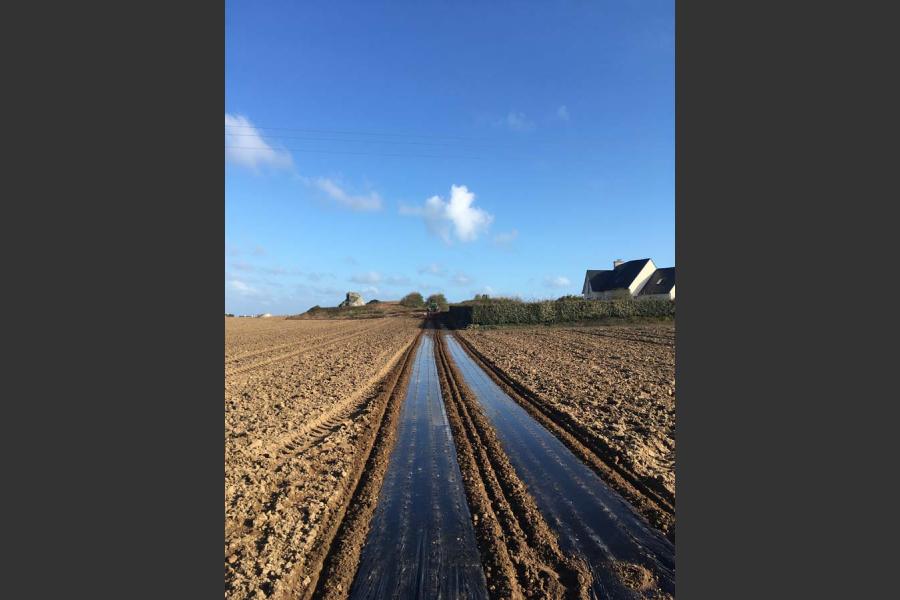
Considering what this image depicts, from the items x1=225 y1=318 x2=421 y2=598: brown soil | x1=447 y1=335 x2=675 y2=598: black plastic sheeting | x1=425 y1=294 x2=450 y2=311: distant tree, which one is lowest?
x1=447 y1=335 x2=675 y2=598: black plastic sheeting

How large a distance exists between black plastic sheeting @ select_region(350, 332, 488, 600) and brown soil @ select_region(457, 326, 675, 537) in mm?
1819

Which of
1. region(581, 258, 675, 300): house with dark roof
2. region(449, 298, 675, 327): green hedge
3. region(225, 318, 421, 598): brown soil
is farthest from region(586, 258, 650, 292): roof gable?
region(225, 318, 421, 598): brown soil

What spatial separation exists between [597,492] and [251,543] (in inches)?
134

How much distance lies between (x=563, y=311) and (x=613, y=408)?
87.2 ft

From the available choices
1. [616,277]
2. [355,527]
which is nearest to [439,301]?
[616,277]

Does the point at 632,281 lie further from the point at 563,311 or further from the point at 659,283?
the point at 563,311

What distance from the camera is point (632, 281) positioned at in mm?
41750

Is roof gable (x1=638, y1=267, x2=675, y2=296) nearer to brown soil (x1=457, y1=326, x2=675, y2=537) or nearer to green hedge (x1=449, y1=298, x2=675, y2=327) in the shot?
green hedge (x1=449, y1=298, x2=675, y2=327)

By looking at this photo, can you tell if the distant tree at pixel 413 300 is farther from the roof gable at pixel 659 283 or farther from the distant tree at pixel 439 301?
the roof gable at pixel 659 283

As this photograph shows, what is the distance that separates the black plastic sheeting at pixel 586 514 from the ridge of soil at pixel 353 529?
1679mm

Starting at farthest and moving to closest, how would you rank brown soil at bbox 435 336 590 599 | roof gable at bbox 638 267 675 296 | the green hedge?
roof gable at bbox 638 267 675 296 → the green hedge → brown soil at bbox 435 336 590 599

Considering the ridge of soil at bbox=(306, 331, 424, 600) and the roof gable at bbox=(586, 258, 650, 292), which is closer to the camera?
the ridge of soil at bbox=(306, 331, 424, 600)

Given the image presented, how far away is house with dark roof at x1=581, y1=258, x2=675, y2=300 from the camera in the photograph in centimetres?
3959

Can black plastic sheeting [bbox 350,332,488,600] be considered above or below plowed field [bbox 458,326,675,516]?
below
